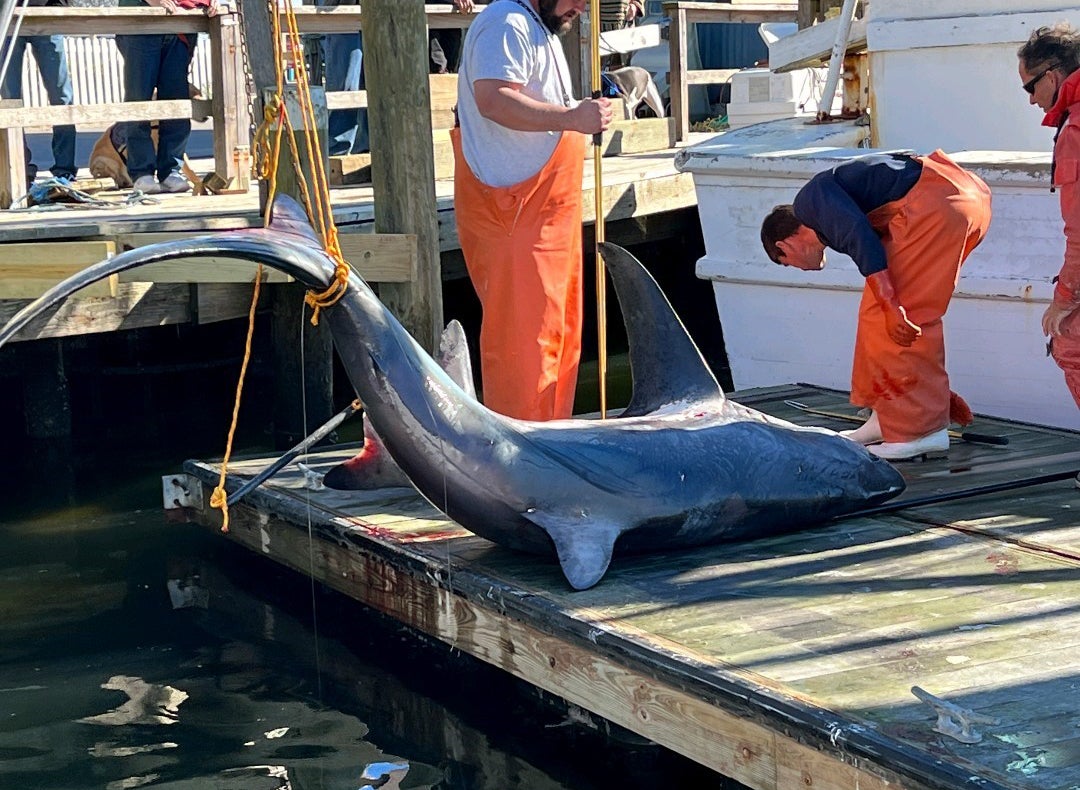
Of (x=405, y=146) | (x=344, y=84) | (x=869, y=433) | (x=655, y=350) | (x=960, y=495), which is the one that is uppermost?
(x=344, y=84)

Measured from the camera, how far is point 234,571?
288 inches

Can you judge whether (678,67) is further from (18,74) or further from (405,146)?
(405,146)

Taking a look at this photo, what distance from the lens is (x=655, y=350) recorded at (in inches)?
235

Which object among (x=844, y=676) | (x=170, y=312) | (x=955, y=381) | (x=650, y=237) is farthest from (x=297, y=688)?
(x=650, y=237)

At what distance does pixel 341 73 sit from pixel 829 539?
8432 mm

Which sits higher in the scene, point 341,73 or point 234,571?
point 341,73

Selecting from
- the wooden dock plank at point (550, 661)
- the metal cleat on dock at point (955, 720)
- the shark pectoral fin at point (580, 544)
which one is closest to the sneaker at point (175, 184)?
the wooden dock plank at point (550, 661)

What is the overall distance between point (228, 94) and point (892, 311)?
18.6 ft

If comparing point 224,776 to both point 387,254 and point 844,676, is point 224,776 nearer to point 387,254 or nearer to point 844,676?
point 844,676

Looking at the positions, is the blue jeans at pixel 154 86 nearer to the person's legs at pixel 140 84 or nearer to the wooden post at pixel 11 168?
the person's legs at pixel 140 84

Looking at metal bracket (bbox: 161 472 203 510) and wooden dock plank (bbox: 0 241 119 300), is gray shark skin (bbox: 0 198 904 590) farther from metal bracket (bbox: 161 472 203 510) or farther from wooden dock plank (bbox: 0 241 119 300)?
wooden dock plank (bbox: 0 241 119 300)

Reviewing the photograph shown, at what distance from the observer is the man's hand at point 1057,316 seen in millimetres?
5855

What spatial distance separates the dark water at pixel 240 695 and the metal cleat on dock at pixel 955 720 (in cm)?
159

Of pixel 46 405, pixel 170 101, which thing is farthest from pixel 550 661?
pixel 170 101
